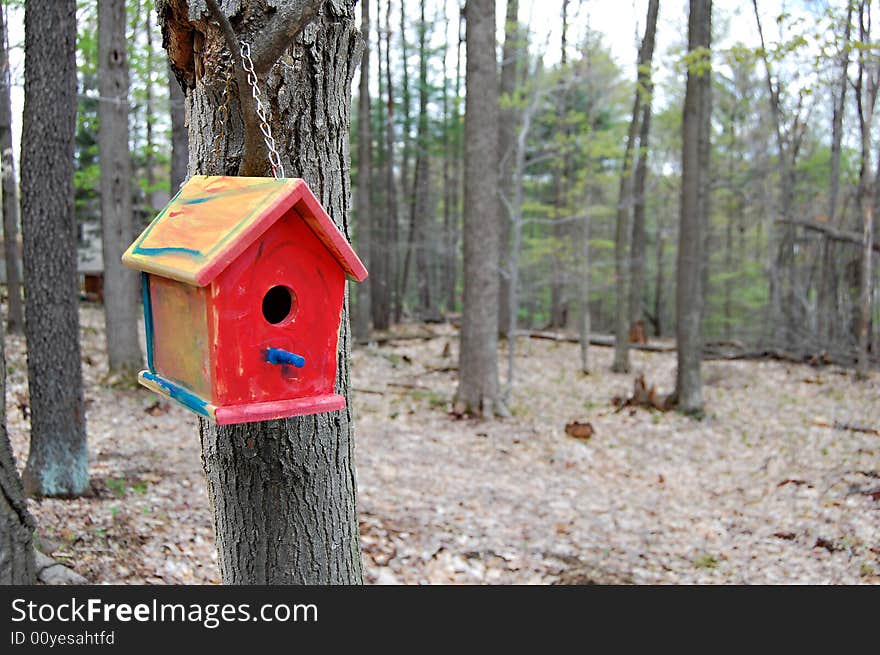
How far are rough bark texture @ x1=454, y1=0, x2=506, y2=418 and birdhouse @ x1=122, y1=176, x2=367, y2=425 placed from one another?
7.48 m

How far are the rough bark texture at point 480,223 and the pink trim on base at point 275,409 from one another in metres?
7.59

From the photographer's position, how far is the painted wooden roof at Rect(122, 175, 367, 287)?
5.60 feet

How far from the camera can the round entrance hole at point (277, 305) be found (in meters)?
1.97

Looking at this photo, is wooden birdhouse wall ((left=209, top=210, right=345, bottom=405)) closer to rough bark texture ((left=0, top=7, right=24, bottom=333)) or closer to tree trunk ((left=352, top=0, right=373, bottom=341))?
rough bark texture ((left=0, top=7, right=24, bottom=333))

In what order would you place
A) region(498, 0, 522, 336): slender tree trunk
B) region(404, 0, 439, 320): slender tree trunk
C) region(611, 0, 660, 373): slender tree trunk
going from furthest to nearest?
region(404, 0, 439, 320): slender tree trunk
region(611, 0, 660, 373): slender tree trunk
region(498, 0, 522, 336): slender tree trunk

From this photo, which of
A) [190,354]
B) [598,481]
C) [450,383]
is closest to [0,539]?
[190,354]

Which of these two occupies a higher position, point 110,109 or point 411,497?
point 110,109

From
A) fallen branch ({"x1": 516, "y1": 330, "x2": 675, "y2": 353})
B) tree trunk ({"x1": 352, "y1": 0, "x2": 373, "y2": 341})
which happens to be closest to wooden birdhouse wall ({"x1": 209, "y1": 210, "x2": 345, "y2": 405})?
tree trunk ({"x1": 352, "y1": 0, "x2": 373, "y2": 341})

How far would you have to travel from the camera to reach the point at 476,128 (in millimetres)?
9156

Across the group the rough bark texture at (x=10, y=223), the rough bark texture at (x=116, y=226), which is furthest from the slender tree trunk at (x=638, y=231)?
the rough bark texture at (x=10, y=223)

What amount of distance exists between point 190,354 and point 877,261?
14.6 m

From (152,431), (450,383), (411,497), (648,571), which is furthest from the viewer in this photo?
(450,383)

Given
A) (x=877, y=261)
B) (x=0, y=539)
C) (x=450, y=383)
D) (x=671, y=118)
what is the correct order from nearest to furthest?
1. (x=0, y=539)
2. (x=450, y=383)
3. (x=877, y=261)
4. (x=671, y=118)

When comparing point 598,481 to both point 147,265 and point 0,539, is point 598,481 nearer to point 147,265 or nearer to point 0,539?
point 0,539
